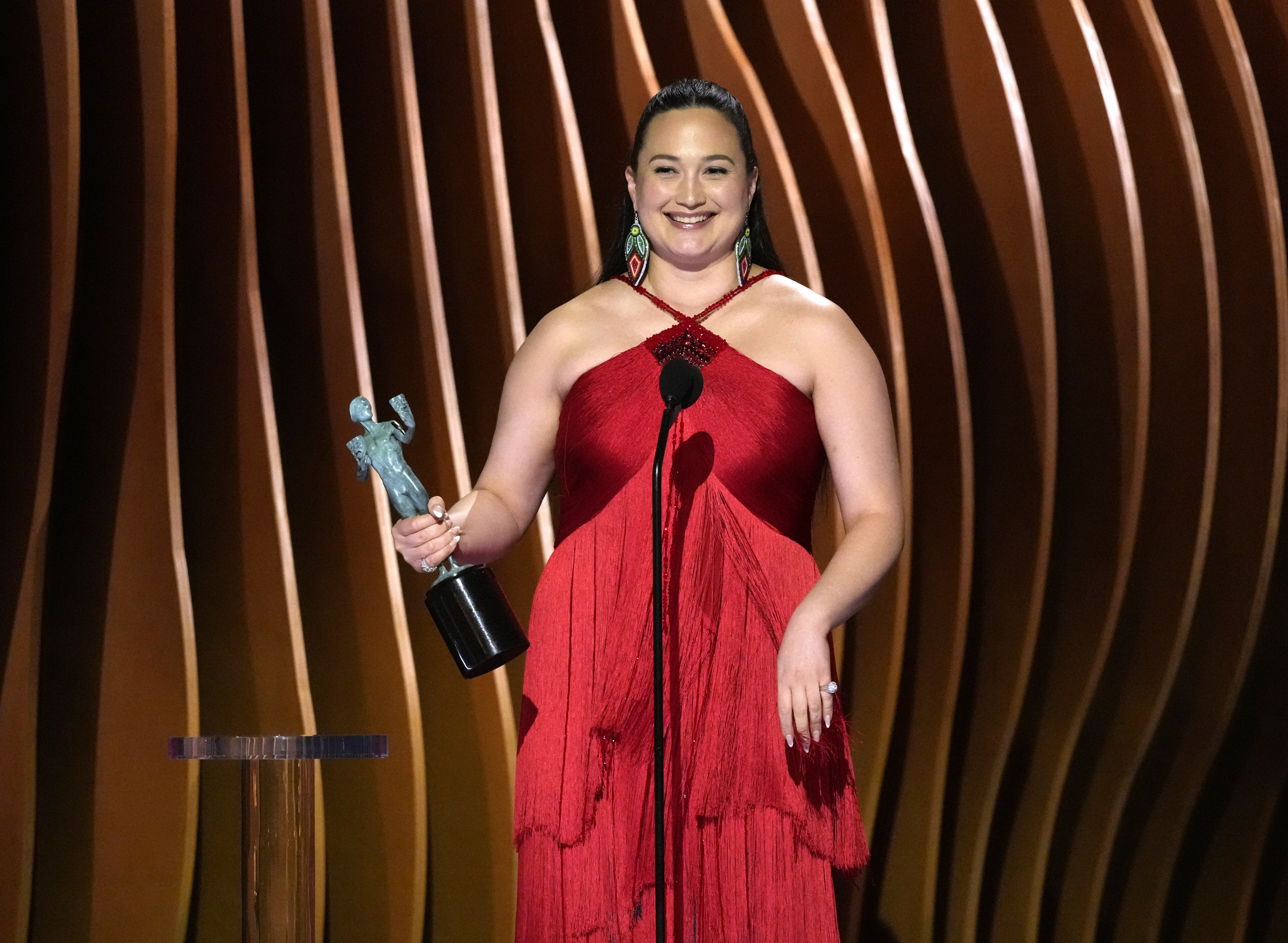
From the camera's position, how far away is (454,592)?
64.8 inches

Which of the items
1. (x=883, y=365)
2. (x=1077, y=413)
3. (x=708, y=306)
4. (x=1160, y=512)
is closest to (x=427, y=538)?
(x=708, y=306)

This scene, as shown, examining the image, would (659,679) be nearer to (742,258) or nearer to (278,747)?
(278,747)

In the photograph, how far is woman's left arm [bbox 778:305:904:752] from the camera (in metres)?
1.58

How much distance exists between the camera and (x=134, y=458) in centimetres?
275

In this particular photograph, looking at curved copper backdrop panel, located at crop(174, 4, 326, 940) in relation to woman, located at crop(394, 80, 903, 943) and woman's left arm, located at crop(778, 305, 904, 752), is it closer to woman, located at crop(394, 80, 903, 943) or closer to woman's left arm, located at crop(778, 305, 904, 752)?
woman, located at crop(394, 80, 903, 943)

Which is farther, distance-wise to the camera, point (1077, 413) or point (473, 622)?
point (1077, 413)

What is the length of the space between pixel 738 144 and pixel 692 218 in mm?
A: 131

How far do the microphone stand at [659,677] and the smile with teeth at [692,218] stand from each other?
1.31ft

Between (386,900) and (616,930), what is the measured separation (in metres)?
1.35

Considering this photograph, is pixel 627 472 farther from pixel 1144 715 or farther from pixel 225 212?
pixel 1144 715

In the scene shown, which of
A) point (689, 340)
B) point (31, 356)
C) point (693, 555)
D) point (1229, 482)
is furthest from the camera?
point (1229, 482)

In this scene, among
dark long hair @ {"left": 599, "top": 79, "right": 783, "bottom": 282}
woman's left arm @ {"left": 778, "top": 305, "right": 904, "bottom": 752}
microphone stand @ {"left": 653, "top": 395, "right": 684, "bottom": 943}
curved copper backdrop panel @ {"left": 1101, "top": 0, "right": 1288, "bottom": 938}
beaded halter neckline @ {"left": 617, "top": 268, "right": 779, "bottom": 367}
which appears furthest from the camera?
curved copper backdrop panel @ {"left": 1101, "top": 0, "right": 1288, "bottom": 938}

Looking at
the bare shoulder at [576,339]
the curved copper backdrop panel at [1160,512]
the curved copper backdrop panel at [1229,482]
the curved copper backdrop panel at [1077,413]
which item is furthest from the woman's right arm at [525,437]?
the curved copper backdrop panel at [1229,482]

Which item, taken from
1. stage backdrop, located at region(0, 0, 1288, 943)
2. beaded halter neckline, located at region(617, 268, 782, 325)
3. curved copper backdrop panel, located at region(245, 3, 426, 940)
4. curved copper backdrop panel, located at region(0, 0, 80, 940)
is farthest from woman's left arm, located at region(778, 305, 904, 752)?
curved copper backdrop panel, located at region(0, 0, 80, 940)
